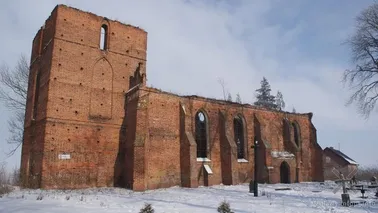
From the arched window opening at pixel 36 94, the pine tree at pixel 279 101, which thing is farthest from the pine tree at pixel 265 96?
the arched window opening at pixel 36 94

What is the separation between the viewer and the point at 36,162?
61.5 ft

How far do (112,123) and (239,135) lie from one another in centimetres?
1000

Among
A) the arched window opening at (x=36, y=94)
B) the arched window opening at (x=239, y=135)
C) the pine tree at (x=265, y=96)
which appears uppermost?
the pine tree at (x=265, y=96)

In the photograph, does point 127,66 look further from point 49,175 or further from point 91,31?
point 49,175

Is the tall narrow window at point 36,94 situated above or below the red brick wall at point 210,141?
above

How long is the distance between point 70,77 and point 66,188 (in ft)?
21.9

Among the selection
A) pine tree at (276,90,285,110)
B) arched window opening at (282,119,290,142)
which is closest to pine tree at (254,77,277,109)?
pine tree at (276,90,285,110)

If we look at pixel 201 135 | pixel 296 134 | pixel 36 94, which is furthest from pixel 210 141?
pixel 36 94

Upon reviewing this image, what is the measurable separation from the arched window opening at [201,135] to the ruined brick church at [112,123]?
70 millimetres

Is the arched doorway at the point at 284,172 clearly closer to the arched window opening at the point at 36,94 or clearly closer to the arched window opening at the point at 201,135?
the arched window opening at the point at 201,135

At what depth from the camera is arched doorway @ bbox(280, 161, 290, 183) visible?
84.5 ft

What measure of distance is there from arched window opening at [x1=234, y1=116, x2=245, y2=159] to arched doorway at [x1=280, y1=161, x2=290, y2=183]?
3.83 meters

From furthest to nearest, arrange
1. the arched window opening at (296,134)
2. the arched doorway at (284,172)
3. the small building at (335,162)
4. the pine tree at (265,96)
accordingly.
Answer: the pine tree at (265,96)
the small building at (335,162)
the arched window opening at (296,134)
the arched doorway at (284,172)

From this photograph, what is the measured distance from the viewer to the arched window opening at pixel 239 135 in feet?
81.7
